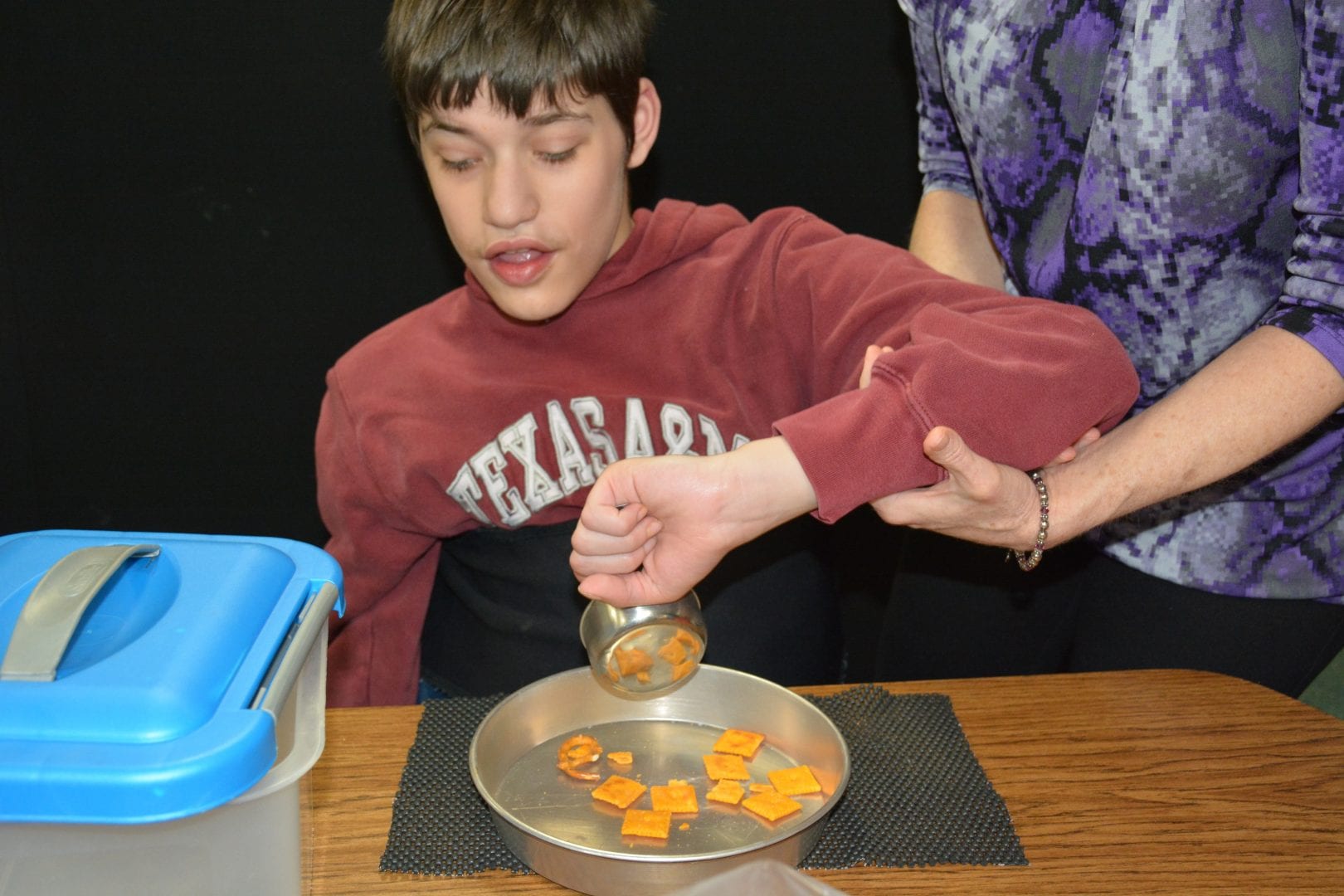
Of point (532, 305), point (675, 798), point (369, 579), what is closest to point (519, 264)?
point (532, 305)

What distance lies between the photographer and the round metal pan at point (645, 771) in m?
0.72

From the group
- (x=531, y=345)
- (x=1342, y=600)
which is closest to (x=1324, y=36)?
(x=1342, y=600)

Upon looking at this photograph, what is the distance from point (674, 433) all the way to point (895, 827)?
518mm

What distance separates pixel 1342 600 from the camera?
3.82ft

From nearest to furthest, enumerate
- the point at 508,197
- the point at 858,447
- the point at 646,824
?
the point at 646,824 < the point at 858,447 < the point at 508,197

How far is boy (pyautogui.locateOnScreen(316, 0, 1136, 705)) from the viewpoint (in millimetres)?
1177

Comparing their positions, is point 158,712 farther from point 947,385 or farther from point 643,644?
point 947,385

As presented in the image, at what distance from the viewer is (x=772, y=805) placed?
0.83 metres

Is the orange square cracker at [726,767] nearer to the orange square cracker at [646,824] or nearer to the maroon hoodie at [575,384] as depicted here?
the orange square cracker at [646,824]

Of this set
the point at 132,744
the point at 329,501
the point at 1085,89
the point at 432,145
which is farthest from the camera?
the point at 329,501

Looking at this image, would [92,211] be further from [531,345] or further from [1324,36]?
[1324,36]

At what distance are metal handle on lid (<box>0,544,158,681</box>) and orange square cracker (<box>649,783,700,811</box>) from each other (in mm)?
378

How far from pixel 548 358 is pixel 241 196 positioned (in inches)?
21.8

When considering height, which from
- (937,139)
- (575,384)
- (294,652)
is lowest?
(575,384)
